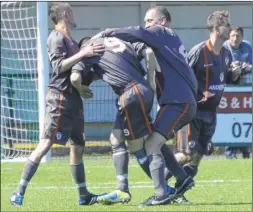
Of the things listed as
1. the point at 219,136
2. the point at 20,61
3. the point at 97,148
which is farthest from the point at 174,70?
the point at 20,61

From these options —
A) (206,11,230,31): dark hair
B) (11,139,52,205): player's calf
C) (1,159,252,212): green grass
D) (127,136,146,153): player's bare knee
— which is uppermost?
(206,11,230,31): dark hair

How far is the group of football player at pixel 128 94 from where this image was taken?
31.3 feet

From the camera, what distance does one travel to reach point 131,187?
39.8 feet

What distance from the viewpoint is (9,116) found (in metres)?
18.6

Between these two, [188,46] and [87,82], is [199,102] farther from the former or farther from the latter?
[188,46]

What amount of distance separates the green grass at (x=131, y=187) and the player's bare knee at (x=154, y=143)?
0.56 meters

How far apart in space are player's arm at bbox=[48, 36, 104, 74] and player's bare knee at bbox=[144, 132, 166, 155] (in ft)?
3.25

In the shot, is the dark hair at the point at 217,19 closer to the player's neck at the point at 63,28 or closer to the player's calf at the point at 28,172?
the player's neck at the point at 63,28

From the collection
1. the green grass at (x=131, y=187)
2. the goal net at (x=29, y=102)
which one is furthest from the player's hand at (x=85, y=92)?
the goal net at (x=29, y=102)

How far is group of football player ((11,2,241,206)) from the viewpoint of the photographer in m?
9.55

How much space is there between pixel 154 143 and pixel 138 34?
41.6 inches

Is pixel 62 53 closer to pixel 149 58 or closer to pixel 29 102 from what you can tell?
pixel 149 58

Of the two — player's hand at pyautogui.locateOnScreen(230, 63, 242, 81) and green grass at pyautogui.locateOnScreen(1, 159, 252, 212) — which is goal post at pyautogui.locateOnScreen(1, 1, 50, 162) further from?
Answer: player's hand at pyautogui.locateOnScreen(230, 63, 242, 81)

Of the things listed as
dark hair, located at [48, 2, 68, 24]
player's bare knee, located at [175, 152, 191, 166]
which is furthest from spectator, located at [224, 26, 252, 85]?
dark hair, located at [48, 2, 68, 24]
